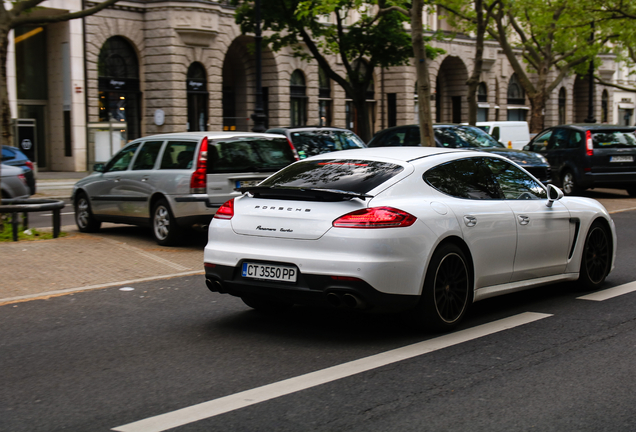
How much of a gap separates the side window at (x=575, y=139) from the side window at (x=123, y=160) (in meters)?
10.9

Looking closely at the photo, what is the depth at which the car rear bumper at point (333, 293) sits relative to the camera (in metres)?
5.54

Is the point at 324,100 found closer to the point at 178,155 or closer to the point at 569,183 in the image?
the point at 569,183

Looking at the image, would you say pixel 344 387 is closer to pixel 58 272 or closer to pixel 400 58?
pixel 58 272

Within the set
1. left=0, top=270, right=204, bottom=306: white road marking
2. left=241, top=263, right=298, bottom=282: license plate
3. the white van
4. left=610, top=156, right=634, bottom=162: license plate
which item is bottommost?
left=0, top=270, right=204, bottom=306: white road marking

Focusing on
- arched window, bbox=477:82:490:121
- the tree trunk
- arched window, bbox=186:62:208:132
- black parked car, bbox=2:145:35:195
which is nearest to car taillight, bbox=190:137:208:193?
black parked car, bbox=2:145:35:195

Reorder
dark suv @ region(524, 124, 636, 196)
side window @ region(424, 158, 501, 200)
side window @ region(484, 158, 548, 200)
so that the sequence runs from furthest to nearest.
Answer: dark suv @ region(524, 124, 636, 196) < side window @ region(484, 158, 548, 200) < side window @ region(424, 158, 501, 200)

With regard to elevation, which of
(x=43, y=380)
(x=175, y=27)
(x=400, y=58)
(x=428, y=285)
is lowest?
(x=43, y=380)

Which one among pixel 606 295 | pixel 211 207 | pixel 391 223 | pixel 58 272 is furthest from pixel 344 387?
pixel 211 207

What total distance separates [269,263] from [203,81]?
1196 inches

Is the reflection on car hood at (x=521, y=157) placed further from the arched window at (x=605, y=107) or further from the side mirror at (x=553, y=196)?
the arched window at (x=605, y=107)

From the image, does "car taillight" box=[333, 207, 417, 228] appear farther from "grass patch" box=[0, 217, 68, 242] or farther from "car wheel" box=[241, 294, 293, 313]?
"grass patch" box=[0, 217, 68, 242]

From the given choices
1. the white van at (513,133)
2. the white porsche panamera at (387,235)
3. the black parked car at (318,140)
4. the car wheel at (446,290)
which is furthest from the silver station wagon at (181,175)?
the white van at (513,133)

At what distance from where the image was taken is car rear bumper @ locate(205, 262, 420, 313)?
5.54 m

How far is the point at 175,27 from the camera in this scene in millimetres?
33125
